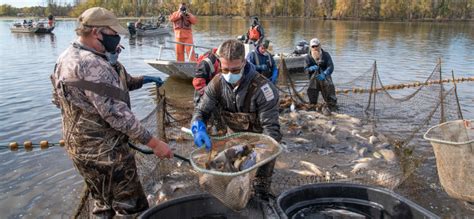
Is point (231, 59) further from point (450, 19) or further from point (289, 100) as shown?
point (450, 19)

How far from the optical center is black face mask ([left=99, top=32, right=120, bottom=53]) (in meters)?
3.23

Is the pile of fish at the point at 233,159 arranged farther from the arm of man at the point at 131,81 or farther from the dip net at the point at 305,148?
the arm of man at the point at 131,81

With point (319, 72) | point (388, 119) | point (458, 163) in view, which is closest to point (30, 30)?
point (319, 72)

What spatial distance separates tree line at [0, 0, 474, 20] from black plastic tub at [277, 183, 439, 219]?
4756 cm

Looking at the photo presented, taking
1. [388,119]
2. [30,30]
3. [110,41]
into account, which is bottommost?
[388,119]

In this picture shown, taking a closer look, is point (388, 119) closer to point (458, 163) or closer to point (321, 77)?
point (321, 77)

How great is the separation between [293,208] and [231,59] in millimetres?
1752

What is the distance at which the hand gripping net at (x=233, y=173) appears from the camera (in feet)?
10.2

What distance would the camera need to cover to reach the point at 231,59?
3693 millimetres

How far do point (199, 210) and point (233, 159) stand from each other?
93cm

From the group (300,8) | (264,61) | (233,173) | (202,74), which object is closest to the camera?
(233,173)

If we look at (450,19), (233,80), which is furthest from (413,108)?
(450,19)

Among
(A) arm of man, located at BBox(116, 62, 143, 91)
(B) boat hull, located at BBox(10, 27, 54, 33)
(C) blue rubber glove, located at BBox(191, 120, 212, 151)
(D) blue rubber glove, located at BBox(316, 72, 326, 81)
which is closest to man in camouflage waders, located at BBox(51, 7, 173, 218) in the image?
(C) blue rubber glove, located at BBox(191, 120, 212, 151)

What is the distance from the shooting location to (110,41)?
326 cm
